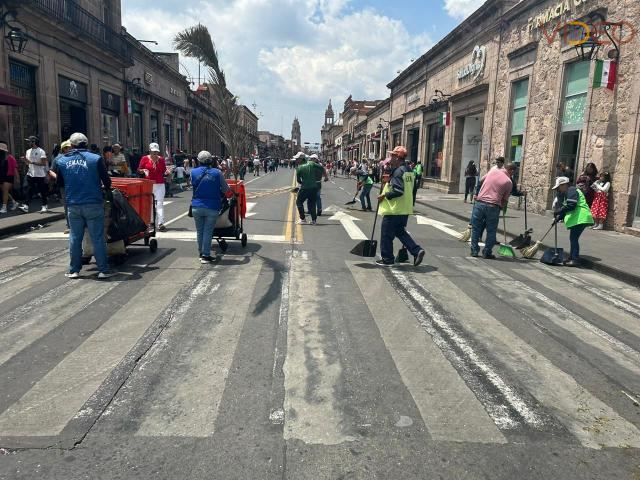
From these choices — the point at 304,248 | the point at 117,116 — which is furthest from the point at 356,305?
the point at 117,116

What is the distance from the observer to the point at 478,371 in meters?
3.98

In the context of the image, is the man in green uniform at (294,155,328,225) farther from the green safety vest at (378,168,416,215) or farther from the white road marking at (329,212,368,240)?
the green safety vest at (378,168,416,215)

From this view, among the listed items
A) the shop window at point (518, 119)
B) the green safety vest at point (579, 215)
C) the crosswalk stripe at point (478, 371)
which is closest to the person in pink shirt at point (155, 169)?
the crosswalk stripe at point (478, 371)

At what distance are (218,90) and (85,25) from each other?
612 inches

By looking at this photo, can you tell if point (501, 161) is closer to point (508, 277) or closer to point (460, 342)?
point (508, 277)

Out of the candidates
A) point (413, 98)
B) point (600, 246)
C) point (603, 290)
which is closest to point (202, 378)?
point (603, 290)

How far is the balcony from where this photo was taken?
17797mm

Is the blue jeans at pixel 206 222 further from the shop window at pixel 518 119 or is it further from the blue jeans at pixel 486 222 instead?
the shop window at pixel 518 119

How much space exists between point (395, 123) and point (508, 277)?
3540cm

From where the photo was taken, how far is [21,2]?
14.9 m

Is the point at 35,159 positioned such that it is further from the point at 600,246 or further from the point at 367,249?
the point at 600,246

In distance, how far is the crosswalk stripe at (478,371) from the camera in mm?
3285

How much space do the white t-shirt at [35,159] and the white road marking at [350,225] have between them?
791cm

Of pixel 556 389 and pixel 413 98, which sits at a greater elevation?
pixel 413 98
